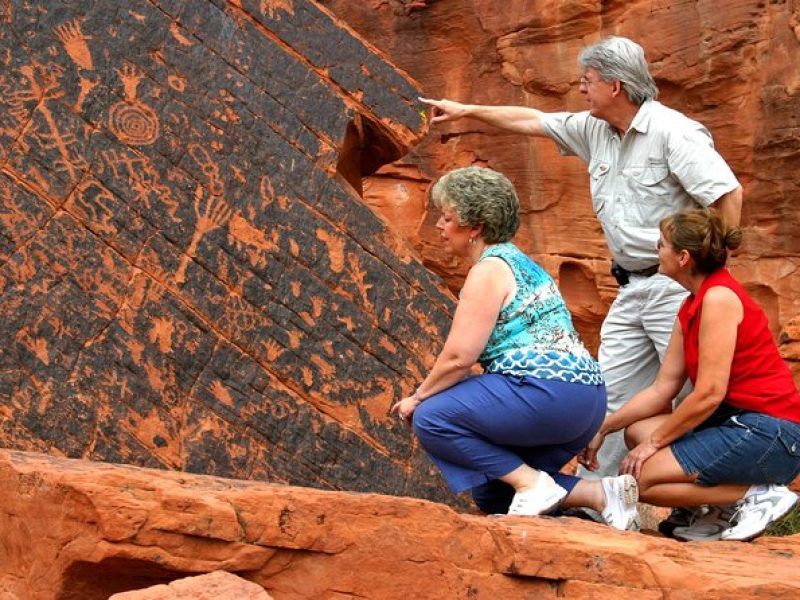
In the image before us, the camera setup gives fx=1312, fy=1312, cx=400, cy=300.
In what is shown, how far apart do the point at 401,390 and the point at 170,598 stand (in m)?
1.87

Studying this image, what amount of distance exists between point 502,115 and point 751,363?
1.39m

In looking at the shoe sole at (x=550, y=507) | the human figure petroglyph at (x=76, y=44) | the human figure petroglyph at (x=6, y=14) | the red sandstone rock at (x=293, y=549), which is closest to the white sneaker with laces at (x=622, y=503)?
the shoe sole at (x=550, y=507)

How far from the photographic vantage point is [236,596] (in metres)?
2.86

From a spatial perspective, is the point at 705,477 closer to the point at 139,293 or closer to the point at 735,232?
the point at 735,232

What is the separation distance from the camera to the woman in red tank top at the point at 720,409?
371cm

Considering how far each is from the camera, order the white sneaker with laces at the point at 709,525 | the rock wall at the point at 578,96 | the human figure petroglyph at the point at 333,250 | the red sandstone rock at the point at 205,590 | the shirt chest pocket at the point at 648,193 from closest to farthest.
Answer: the red sandstone rock at the point at 205,590, the white sneaker with laces at the point at 709,525, the shirt chest pocket at the point at 648,193, the human figure petroglyph at the point at 333,250, the rock wall at the point at 578,96

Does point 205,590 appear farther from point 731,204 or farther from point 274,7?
point 274,7

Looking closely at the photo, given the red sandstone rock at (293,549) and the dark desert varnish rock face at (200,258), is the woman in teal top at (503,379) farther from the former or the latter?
the dark desert varnish rock face at (200,258)

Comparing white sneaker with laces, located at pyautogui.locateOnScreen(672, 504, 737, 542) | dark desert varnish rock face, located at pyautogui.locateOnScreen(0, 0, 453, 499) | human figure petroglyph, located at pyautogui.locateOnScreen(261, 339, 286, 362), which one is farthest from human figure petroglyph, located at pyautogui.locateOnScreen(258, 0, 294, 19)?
white sneaker with laces, located at pyautogui.locateOnScreen(672, 504, 737, 542)

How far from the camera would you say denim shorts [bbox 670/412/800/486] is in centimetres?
372

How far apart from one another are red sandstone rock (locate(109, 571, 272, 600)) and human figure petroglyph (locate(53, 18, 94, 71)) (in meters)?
2.04

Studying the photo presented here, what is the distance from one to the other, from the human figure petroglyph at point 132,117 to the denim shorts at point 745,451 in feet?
6.63

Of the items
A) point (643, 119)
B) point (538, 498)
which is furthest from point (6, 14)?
point (538, 498)

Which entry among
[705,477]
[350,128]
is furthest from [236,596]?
[350,128]
